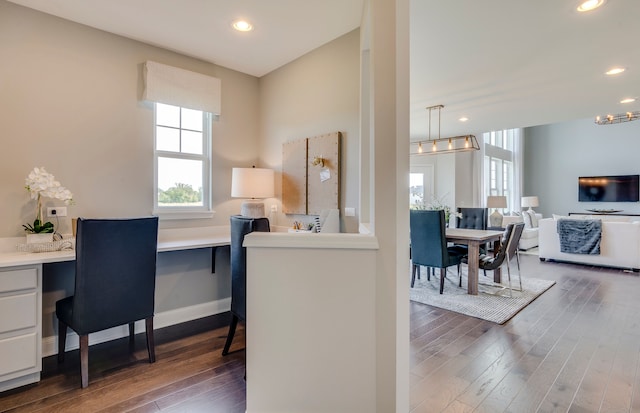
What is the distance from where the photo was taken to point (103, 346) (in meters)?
2.61

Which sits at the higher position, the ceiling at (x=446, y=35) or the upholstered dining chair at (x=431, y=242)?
the ceiling at (x=446, y=35)

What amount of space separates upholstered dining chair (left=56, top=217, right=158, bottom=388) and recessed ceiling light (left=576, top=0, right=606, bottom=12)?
3.52 m

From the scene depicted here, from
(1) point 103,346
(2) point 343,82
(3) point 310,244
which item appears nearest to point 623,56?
(2) point 343,82

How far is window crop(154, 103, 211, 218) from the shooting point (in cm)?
308

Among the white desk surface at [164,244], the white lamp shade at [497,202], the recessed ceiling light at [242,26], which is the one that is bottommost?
the white desk surface at [164,244]

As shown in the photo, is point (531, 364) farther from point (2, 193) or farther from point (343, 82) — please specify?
point (2, 193)

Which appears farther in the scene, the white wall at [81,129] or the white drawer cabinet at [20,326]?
the white wall at [81,129]

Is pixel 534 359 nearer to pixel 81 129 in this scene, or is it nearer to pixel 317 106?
pixel 317 106

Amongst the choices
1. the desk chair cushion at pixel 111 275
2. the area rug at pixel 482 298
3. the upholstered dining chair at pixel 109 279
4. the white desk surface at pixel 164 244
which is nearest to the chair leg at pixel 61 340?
the upholstered dining chair at pixel 109 279

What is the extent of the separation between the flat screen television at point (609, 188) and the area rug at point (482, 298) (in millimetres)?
6741

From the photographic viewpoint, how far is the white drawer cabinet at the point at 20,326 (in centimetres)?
195

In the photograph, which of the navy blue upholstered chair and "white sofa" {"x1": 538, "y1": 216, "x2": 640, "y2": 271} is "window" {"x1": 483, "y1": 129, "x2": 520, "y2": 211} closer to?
"white sofa" {"x1": 538, "y1": 216, "x2": 640, "y2": 271}

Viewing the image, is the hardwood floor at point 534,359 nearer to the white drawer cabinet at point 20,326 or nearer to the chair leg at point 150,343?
the chair leg at point 150,343

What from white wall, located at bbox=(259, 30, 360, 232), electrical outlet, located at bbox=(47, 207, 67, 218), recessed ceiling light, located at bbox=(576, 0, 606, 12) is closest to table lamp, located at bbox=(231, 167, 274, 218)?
white wall, located at bbox=(259, 30, 360, 232)
